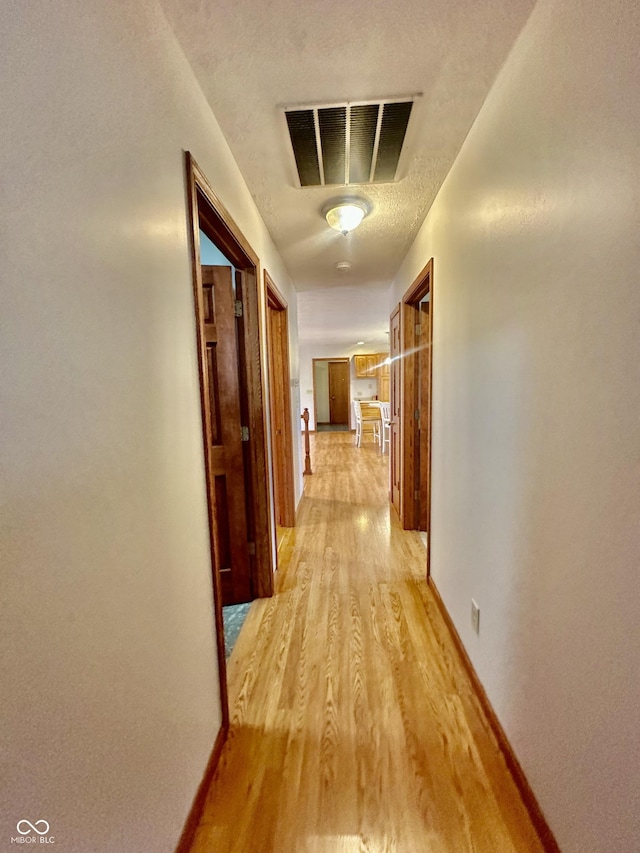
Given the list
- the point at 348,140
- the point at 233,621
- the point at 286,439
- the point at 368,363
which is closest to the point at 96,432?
the point at 348,140

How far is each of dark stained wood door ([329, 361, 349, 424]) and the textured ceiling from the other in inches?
379

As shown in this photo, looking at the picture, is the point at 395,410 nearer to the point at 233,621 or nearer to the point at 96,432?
the point at 233,621

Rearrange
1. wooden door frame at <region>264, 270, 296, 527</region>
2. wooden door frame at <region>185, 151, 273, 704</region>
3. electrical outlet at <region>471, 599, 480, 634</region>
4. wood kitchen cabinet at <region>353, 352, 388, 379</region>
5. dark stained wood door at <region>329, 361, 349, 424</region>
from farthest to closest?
1. dark stained wood door at <region>329, 361, 349, 424</region>
2. wood kitchen cabinet at <region>353, 352, 388, 379</region>
3. wooden door frame at <region>264, 270, 296, 527</region>
4. electrical outlet at <region>471, 599, 480, 634</region>
5. wooden door frame at <region>185, 151, 273, 704</region>

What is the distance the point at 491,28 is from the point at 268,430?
1948 mm

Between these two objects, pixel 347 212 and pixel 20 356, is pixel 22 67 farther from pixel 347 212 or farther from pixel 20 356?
pixel 347 212

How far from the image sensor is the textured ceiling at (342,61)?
0.93 meters

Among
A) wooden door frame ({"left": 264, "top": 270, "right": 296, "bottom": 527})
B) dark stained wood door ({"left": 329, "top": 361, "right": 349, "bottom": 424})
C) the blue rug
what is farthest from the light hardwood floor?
dark stained wood door ({"left": 329, "top": 361, "right": 349, "bottom": 424})

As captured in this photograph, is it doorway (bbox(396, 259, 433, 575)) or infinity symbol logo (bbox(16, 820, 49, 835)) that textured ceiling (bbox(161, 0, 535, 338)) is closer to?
doorway (bbox(396, 259, 433, 575))

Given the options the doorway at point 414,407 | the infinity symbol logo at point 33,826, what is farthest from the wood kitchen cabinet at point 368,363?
the infinity symbol logo at point 33,826

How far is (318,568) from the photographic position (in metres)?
2.49

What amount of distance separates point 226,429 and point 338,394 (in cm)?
962

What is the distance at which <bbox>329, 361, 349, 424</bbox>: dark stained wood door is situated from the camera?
446 inches

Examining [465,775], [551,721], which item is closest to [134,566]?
[551,721]

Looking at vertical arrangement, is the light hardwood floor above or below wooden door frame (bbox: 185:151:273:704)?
below
